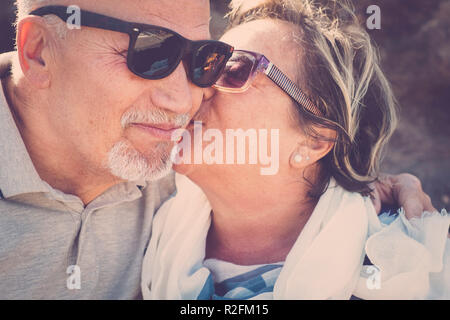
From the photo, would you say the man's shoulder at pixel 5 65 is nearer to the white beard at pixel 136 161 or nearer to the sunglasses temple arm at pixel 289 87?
the white beard at pixel 136 161

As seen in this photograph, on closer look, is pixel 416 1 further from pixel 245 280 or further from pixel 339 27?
pixel 245 280

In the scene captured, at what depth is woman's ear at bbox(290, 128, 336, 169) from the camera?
2064 millimetres

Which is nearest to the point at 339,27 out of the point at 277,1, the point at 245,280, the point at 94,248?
the point at 277,1

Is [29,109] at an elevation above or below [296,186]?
above

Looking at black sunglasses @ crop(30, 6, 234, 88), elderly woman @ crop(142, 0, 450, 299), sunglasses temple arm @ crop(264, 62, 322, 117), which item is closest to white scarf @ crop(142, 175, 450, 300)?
elderly woman @ crop(142, 0, 450, 299)

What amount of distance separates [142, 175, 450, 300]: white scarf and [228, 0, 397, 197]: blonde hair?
20cm

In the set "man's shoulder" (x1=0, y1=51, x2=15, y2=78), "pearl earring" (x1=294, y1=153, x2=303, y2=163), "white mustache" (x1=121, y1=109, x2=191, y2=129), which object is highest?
"man's shoulder" (x1=0, y1=51, x2=15, y2=78)

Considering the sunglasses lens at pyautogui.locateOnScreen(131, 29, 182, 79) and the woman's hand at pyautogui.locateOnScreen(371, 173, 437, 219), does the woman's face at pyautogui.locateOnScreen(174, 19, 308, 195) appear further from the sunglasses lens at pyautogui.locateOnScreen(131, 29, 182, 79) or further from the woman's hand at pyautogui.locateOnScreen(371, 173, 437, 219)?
the woman's hand at pyautogui.locateOnScreen(371, 173, 437, 219)

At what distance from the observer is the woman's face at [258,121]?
197 centimetres

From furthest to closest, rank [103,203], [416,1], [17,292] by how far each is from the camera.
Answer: [416,1]
[103,203]
[17,292]

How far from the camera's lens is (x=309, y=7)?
2.19 meters

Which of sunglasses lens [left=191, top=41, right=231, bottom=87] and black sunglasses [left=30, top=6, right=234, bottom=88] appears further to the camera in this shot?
sunglasses lens [left=191, top=41, right=231, bottom=87]
